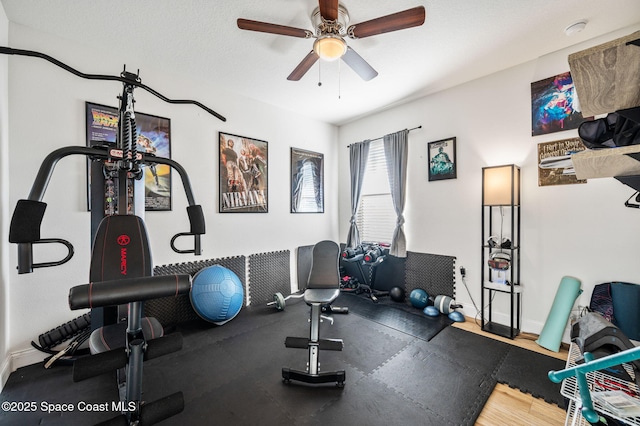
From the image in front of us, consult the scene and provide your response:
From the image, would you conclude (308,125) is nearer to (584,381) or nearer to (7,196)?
(7,196)

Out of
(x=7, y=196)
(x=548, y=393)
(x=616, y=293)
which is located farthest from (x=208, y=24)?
(x=616, y=293)

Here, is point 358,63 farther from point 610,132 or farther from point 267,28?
point 610,132

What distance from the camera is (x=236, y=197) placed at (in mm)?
3795

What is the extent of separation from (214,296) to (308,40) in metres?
3.00

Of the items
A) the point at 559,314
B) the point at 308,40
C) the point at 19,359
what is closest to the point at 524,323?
the point at 559,314

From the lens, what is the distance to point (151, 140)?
3.03 meters

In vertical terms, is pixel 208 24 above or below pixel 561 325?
above

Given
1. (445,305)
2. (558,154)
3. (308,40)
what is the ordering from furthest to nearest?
(445,305) → (558,154) → (308,40)

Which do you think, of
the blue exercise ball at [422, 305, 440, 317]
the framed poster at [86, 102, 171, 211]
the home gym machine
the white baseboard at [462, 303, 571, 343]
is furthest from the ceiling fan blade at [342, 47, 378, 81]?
the white baseboard at [462, 303, 571, 343]

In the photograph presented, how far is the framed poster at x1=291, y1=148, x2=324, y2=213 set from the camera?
4.54 m

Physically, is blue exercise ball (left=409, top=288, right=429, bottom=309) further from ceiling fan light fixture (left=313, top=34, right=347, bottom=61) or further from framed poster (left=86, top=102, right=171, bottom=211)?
framed poster (left=86, top=102, right=171, bottom=211)

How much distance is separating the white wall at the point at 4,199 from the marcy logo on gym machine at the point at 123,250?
1.53 meters

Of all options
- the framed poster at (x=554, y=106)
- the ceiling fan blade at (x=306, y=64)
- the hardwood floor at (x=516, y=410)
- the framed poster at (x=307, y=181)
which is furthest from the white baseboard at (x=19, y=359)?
the framed poster at (x=554, y=106)

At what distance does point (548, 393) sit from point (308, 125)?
455 cm
